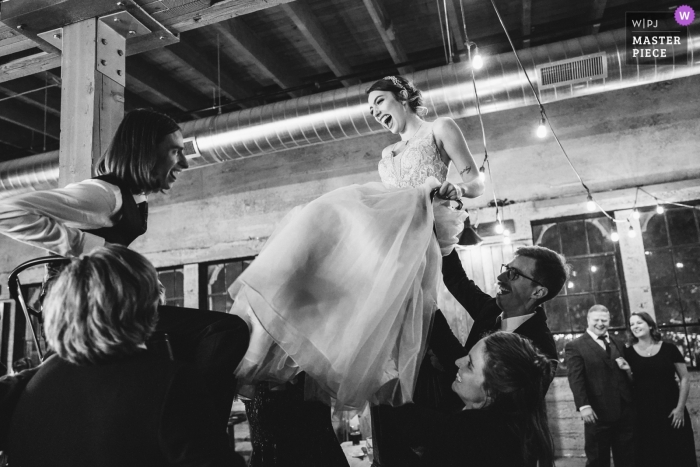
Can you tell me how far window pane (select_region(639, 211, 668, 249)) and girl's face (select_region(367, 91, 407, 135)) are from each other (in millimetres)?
5028

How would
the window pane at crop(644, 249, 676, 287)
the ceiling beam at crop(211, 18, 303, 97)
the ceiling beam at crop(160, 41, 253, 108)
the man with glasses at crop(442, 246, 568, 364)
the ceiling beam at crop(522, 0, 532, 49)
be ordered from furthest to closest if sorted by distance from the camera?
the window pane at crop(644, 249, 676, 287) < the ceiling beam at crop(160, 41, 253, 108) < the ceiling beam at crop(211, 18, 303, 97) < the ceiling beam at crop(522, 0, 532, 49) < the man with glasses at crop(442, 246, 568, 364)

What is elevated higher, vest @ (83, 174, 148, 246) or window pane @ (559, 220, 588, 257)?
window pane @ (559, 220, 588, 257)

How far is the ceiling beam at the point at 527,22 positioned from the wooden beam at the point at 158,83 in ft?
14.8

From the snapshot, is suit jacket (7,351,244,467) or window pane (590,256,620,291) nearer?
suit jacket (7,351,244,467)

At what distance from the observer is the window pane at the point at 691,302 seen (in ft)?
20.9

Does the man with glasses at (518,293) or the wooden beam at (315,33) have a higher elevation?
the wooden beam at (315,33)

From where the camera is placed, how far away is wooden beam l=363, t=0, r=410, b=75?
5340 millimetres

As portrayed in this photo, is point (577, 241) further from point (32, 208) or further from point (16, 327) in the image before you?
point (16, 327)

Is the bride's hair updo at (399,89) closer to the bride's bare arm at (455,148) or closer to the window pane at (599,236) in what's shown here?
the bride's bare arm at (455,148)

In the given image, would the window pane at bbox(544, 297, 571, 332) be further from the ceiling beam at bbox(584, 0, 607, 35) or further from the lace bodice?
the lace bodice

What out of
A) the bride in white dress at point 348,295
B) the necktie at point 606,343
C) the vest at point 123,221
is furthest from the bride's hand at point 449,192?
the necktie at point 606,343

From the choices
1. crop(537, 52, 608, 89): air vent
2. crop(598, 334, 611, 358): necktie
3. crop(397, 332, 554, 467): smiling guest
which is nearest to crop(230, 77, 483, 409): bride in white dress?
crop(397, 332, 554, 467): smiling guest

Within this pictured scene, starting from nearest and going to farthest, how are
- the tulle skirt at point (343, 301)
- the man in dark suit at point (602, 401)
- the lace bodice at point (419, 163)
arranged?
1. the tulle skirt at point (343, 301)
2. the lace bodice at point (419, 163)
3. the man in dark suit at point (602, 401)

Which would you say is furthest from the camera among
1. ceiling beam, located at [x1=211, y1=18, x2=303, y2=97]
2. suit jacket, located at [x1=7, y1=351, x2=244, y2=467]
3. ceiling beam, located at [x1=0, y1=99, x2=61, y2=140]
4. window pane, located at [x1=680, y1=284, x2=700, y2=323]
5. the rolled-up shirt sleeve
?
ceiling beam, located at [x1=0, y1=99, x2=61, y2=140]
